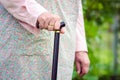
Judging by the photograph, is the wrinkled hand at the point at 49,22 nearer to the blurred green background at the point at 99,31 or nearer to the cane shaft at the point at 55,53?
the cane shaft at the point at 55,53

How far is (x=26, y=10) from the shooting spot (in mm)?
2094

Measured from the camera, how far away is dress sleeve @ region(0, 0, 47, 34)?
82.0 inches

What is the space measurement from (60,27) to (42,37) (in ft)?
0.75

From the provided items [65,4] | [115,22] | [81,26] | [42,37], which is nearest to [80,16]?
[81,26]

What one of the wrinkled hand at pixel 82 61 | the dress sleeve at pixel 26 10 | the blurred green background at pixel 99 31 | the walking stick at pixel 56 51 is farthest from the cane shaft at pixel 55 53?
the blurred green background at pixel 99 31

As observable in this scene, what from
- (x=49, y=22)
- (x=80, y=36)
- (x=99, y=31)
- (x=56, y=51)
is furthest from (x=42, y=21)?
(x=99, y=31)

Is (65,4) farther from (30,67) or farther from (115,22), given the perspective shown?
(115,22)

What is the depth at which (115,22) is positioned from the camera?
7578mm

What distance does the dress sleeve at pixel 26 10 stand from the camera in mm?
2082

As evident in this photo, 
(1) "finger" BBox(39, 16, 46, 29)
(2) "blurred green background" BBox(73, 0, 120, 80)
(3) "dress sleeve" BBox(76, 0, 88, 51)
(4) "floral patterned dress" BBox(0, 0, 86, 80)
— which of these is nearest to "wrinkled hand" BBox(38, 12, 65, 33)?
(1) "finger" BBox(39, 16, 46, 29)

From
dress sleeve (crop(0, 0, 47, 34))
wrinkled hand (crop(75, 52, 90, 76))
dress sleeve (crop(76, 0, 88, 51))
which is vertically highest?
dress sleeve (crop(0, 0, 47, 34))

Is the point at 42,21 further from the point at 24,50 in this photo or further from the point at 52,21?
the point at 24,50

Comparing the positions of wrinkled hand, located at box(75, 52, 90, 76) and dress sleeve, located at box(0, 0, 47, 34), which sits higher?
dress sleeve, located at box(0, 0, 47, 34)

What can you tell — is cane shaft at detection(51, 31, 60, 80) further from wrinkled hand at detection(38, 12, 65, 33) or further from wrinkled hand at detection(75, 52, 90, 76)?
wrinkled hand at detection(75, 52, 90, 76)
